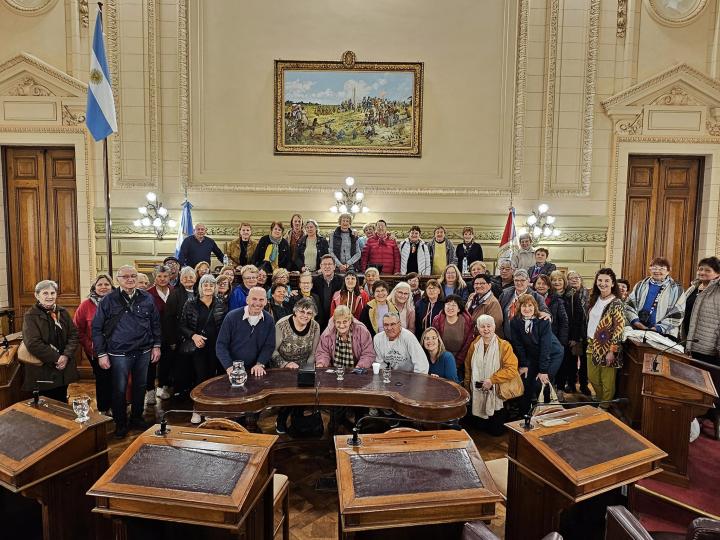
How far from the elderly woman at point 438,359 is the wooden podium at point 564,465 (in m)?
1.35

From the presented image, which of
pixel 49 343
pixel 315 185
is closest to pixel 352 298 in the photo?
pixel 49 343

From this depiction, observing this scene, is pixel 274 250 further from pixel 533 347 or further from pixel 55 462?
pixel 55 462

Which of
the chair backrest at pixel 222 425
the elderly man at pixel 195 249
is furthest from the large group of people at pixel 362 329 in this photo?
the elderly man at pixel 195 249

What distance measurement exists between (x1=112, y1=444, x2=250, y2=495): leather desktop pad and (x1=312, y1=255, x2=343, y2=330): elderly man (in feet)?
9.76

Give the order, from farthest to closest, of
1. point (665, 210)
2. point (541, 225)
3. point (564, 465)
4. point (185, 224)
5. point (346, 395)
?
point (665, 210), point (541, 225), point (185, 224), point (346, 395), point (564, 465)

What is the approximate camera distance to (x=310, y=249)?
677 cm

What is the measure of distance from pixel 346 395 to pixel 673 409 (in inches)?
96.1

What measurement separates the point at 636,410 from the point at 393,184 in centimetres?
500

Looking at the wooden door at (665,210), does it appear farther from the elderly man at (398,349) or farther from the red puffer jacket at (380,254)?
the elderly man at (398,349)

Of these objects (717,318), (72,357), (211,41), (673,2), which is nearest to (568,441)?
(717,318)

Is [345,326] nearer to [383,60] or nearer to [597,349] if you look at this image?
[597,349]

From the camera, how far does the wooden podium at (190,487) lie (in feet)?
6.61

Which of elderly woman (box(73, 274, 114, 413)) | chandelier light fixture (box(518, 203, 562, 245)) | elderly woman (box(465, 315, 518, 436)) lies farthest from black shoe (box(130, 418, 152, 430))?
chandelier light fixture (box(518, 203, 562, 245))

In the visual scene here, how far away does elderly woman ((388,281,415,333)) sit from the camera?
4.78m
